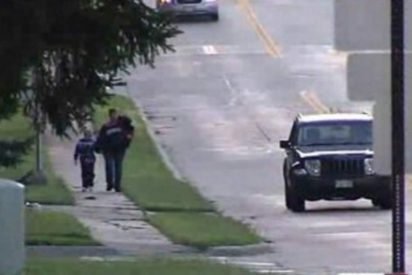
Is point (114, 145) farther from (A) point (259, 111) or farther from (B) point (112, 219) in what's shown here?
(A) point (259, 111)

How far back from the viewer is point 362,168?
1252 inches

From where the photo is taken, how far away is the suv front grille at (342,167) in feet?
105

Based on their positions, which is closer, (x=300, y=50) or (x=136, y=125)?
(x=136, y=125)

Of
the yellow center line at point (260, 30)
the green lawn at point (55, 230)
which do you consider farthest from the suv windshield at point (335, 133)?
the yellow center line at point (260, 30)

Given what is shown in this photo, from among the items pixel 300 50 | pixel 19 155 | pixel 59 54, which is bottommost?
pixel 300 50

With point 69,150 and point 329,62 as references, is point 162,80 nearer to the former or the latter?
point 329,62

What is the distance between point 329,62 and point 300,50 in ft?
7.90

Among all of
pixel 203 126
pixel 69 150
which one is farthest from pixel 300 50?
pixel 69 150

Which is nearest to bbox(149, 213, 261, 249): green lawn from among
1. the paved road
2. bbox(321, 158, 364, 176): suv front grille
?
the paved road

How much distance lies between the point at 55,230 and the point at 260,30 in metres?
37.7

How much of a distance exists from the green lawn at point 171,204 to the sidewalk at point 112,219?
28cm

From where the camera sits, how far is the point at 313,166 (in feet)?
106

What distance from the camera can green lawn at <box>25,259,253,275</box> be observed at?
18359 millimetres

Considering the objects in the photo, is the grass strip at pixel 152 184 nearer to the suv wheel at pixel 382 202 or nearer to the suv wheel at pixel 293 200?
the suv wheel at pixel 293 200
